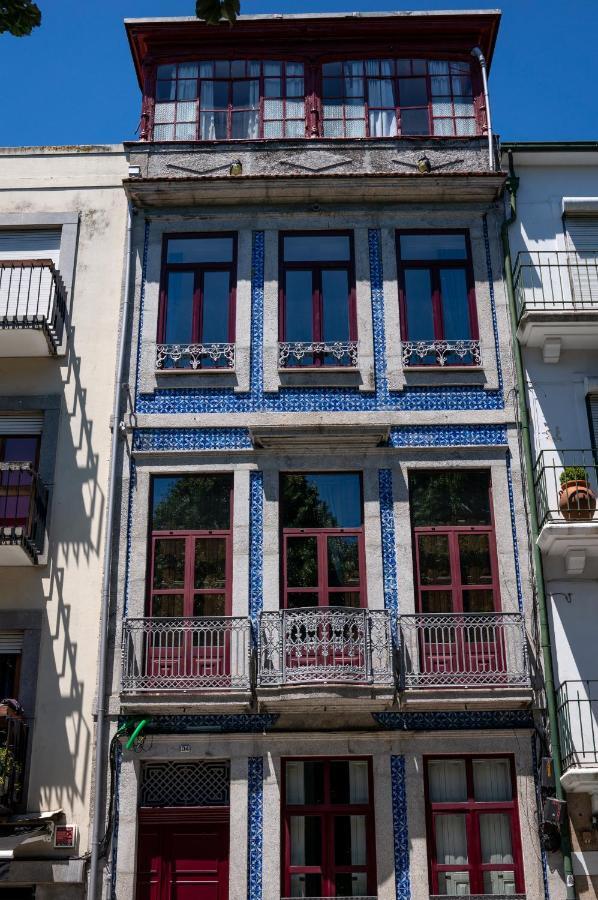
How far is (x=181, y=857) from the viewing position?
→ 15750 mm

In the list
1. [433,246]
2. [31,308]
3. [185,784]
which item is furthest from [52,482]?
[433,246]

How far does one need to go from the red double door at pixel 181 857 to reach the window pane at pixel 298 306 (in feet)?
25.5

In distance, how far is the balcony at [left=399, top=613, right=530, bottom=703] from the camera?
16.0 meters

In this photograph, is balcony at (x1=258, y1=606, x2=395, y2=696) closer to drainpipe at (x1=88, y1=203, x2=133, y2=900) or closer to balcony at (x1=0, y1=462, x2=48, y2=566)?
drainpipe at (x1=88, y1=203, x2=133, y2=900)

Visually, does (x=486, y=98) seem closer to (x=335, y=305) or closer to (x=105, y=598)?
(x=335, y=305)

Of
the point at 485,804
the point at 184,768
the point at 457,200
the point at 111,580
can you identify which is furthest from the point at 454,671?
the point at 457,200

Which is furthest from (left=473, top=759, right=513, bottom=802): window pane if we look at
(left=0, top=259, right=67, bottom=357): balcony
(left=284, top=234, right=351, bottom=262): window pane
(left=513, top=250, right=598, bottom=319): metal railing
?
(left=0, top=259, right=67, bottom=357): balcony

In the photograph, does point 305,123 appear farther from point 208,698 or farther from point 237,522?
point 208,698

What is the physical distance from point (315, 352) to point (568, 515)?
15.9ft

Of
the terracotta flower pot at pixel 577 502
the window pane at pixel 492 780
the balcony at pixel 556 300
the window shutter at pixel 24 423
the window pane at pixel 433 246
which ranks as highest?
the window pane at pixel 433 246

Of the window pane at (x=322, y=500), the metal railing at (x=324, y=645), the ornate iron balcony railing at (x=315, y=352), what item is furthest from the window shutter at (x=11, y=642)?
the ornate iron balcony railing at (x=315, y=352)

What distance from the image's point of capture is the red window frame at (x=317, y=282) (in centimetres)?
1852

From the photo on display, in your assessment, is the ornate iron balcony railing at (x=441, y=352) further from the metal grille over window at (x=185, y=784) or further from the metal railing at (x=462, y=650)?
the metal grille over window at (x=185, y=784)

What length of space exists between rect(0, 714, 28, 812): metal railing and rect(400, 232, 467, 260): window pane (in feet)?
32.2
